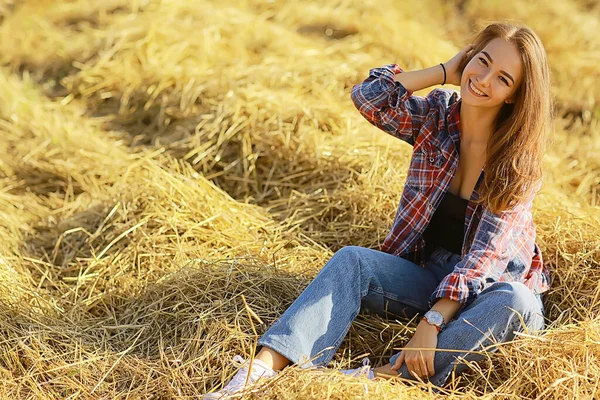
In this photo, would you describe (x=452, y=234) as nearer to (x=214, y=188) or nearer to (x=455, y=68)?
(x=455, y=68)

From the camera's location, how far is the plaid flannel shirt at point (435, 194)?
97.0 inches

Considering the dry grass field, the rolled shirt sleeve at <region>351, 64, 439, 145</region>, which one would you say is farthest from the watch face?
the rolled shirt sleeve at <region>351, 64, 439, 145</region>

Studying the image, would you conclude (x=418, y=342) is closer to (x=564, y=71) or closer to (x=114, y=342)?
(x=114, y=342)

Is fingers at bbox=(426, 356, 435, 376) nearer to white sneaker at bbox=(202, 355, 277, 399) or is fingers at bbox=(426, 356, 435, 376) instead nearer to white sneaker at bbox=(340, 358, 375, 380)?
white sneaker at bbox=(340, 358, 375, 380)

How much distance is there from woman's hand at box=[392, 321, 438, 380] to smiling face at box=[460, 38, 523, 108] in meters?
0.74

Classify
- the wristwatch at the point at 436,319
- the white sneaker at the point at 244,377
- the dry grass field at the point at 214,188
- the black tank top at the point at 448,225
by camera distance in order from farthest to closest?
the black tank top at the point at 448,225
the dry grass field at the point at 214,188
the wristwatch at the point at 436,319
the white sneaker at the point at 244,377

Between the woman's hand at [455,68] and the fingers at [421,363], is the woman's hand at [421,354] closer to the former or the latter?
the fingers at [421,363]

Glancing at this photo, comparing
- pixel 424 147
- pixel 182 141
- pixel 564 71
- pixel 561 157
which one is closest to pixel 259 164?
pixel 182 141

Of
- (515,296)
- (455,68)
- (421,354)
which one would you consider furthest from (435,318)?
(455,68)

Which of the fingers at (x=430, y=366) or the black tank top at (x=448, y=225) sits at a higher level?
the black tank top at (x=448, y=225)

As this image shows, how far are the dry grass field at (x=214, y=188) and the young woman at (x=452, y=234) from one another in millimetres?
121

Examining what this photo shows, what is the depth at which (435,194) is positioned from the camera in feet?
8.47

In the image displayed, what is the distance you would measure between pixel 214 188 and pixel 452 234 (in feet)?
4.56

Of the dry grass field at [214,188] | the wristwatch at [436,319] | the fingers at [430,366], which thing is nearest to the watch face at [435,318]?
the wristwatch at [436,319]
